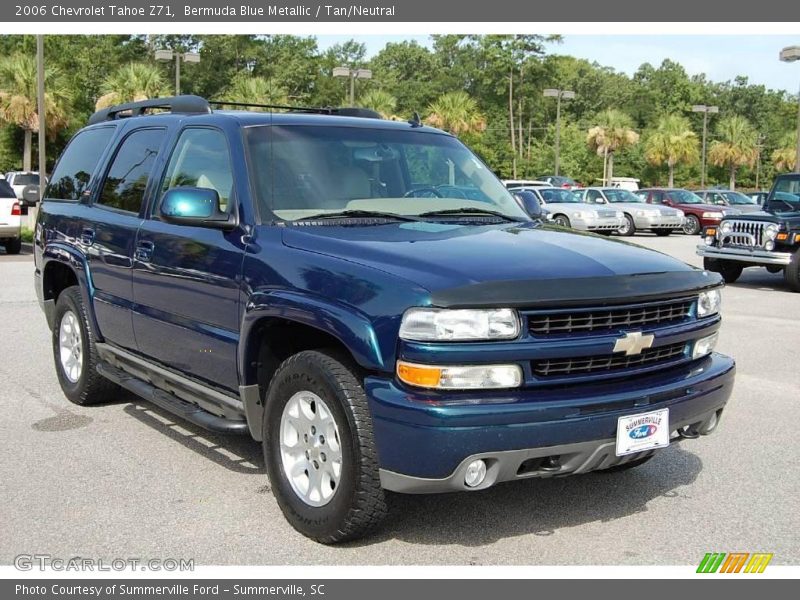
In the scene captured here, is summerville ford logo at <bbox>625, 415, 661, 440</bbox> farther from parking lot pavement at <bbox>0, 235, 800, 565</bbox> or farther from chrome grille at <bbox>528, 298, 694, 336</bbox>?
parking lot pavement at <bbox>0, 235, 800, 565</bbox>

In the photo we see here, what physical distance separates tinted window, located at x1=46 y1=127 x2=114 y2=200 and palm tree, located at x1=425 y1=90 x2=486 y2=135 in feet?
161

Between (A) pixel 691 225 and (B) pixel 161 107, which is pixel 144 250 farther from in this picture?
(A) pixel 691 225

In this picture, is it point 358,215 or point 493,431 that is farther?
point 358,215

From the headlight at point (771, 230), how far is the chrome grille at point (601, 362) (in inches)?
465

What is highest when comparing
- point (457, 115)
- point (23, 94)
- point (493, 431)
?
point (23, 94)

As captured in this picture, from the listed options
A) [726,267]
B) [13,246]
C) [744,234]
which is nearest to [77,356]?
[744,234]

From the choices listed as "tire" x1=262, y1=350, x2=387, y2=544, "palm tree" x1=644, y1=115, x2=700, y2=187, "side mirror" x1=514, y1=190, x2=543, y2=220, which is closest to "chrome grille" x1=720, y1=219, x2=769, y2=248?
"side mirror" x1=514, y1=190, x2=543, y2=220

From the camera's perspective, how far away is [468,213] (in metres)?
5.13

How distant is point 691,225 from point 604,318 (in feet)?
97.8

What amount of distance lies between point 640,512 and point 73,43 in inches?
3335

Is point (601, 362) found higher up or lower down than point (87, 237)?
lower down

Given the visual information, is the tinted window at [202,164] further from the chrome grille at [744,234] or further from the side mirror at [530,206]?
the chrome grille at [744,234]

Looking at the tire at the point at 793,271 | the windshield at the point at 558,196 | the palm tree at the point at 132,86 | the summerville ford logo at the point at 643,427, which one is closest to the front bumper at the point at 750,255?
the tire at the point at 793,271

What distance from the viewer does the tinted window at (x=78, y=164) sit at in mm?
6629
